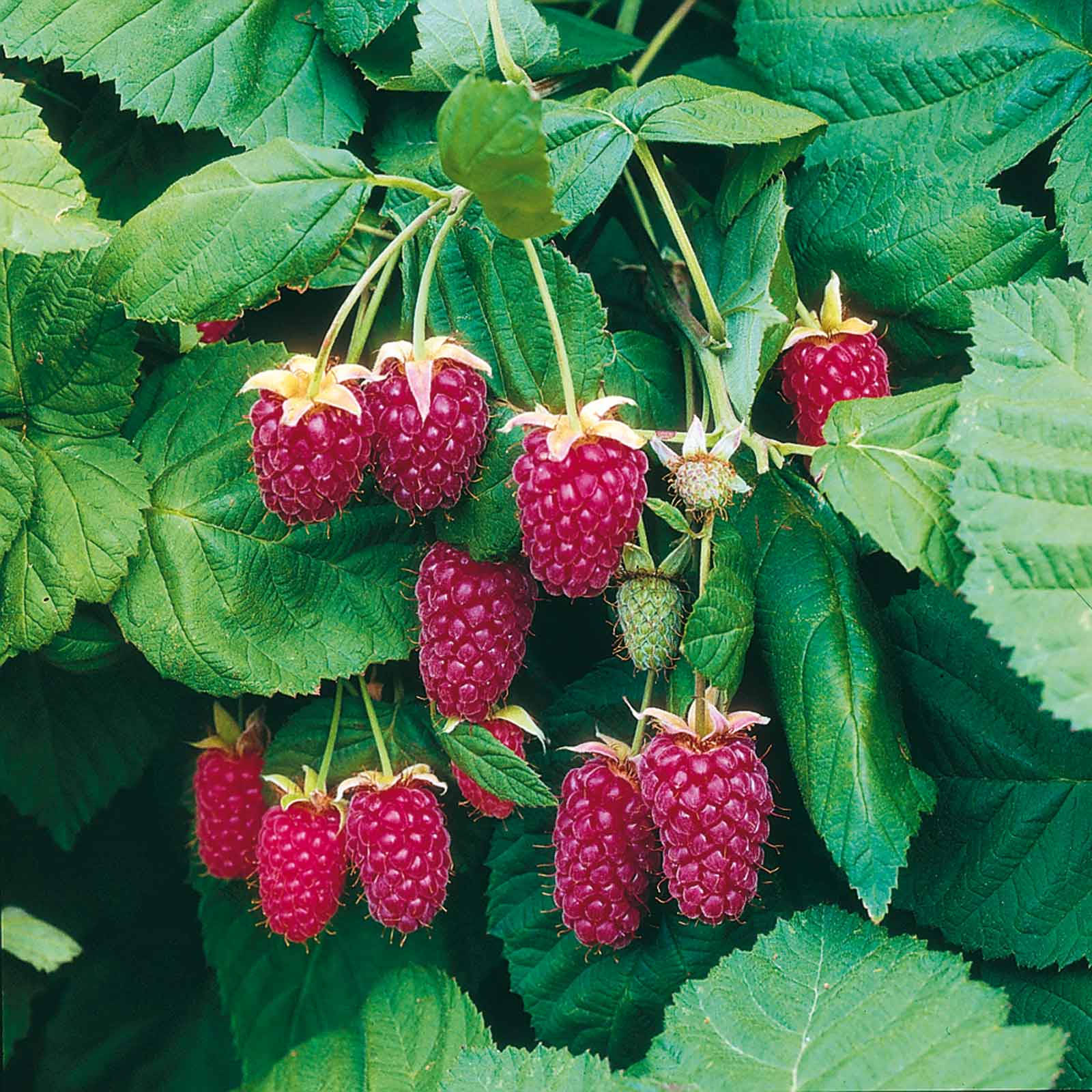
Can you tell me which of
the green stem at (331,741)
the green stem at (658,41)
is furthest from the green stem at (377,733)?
the green stem at (658,41)

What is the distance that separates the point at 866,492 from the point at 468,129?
0.46m

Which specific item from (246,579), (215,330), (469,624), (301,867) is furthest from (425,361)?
(301,867)

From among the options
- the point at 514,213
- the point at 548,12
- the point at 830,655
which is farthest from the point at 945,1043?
the point at 548,12

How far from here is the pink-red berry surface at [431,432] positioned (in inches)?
41.9

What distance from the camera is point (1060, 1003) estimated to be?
1229 mm

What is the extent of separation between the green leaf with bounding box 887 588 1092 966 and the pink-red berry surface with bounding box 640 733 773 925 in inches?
9.7

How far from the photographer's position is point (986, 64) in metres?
1.37

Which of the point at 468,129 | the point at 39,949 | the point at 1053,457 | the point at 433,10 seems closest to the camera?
the point at 468,129

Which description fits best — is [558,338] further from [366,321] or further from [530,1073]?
[530,1073]

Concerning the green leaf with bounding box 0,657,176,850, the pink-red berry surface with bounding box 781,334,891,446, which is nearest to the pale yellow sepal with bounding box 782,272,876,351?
the pink-red berry surface with bounding box 781,334,891,446

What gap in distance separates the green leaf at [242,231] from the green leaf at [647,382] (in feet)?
1.04

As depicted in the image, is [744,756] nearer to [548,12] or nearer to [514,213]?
[514,213]

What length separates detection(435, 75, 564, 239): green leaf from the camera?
36.1 inches

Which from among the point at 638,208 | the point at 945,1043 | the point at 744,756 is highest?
the point at 638,208
